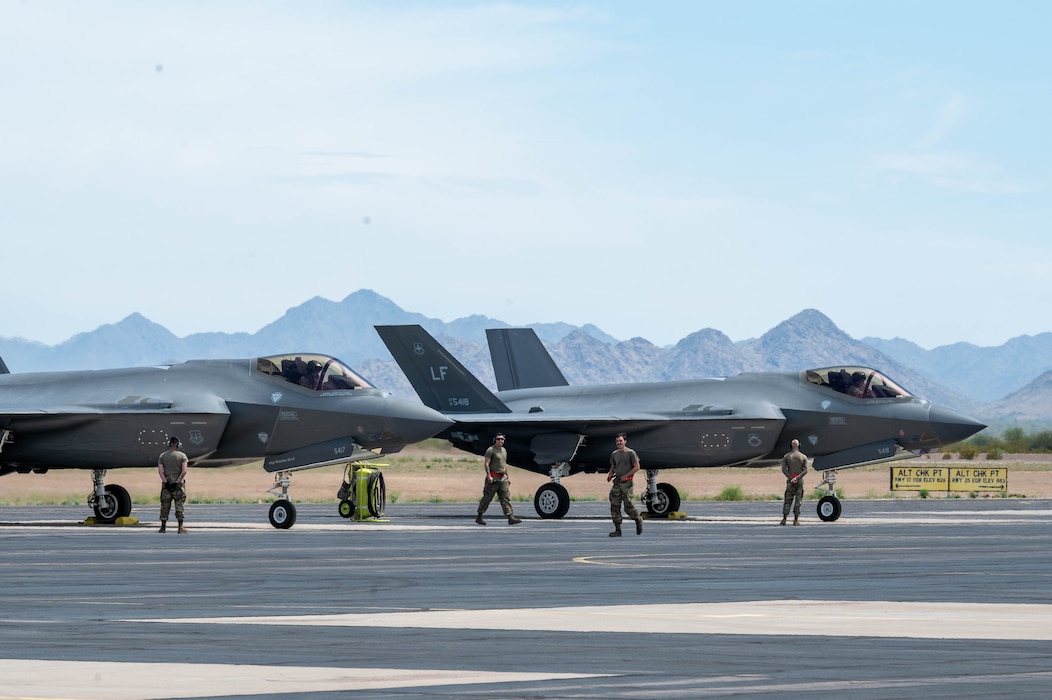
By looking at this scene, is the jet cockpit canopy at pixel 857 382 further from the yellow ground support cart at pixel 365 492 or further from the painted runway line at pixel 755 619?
the painted runway line at pixel 755 619

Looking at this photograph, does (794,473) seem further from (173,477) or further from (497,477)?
(173,477)

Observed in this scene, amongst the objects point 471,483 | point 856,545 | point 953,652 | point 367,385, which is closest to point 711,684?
point 953,652

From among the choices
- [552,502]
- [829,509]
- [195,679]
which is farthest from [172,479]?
[195,679]

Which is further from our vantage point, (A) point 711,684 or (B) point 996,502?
(B) point 996,502

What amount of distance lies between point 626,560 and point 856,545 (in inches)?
214

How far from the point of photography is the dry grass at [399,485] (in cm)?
6166

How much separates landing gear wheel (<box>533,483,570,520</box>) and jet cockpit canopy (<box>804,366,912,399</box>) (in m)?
6.04

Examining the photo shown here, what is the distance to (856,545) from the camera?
2698cm

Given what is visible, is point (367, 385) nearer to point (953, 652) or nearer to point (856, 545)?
point (856, 545)

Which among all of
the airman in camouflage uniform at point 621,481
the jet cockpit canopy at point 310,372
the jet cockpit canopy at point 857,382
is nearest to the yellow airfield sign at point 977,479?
the jet cockpit canopy at point 857,382

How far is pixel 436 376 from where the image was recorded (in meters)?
42.8

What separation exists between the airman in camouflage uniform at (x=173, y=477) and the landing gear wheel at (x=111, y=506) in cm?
456

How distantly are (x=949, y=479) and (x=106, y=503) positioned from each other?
42615 mm

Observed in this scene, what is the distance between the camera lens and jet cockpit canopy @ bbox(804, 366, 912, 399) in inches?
1490
